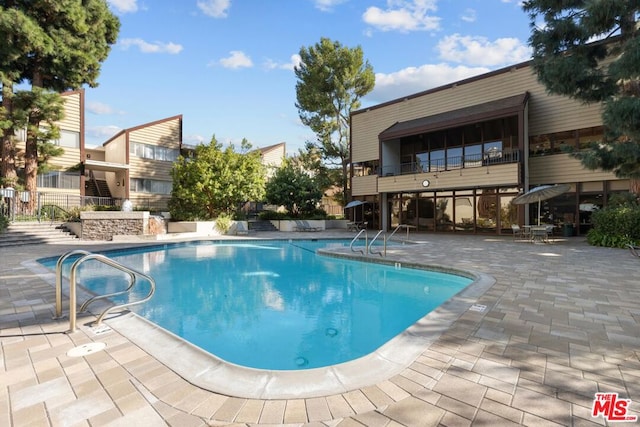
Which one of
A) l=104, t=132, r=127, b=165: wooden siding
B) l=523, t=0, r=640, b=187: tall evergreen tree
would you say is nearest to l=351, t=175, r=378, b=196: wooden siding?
l=523, t=0, r=640, b=187: tall evergreen tree

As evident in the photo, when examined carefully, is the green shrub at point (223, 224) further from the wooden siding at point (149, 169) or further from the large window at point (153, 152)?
the large window at point (153, 152)

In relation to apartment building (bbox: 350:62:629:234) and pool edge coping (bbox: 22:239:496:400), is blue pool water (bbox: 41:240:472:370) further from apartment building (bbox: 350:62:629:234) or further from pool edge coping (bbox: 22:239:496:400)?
apartment building (bbox: 350:62:629:234)

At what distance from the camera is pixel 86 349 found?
304 cm

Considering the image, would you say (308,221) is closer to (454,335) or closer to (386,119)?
(386,119)

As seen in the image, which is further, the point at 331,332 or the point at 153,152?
the point at 153,152

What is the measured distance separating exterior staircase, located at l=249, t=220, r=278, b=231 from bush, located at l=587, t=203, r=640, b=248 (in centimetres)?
1683

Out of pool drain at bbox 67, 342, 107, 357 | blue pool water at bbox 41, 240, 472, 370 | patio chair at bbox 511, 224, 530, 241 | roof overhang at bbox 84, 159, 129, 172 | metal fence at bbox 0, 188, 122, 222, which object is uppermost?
roof overhang at bbox 84, 159, 129, 172

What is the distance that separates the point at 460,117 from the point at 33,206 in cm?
2208

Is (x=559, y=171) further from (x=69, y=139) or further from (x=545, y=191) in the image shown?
(x=69, y=139)

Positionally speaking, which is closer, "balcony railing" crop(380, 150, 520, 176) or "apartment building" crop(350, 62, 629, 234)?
"apartment building" crop(350, 62, 629, 234)

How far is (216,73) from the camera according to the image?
14.9 m

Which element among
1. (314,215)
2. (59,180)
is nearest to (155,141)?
(59,180)

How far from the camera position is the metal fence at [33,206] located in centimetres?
1428

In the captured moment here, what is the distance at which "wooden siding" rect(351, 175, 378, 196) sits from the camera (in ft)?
68.8
